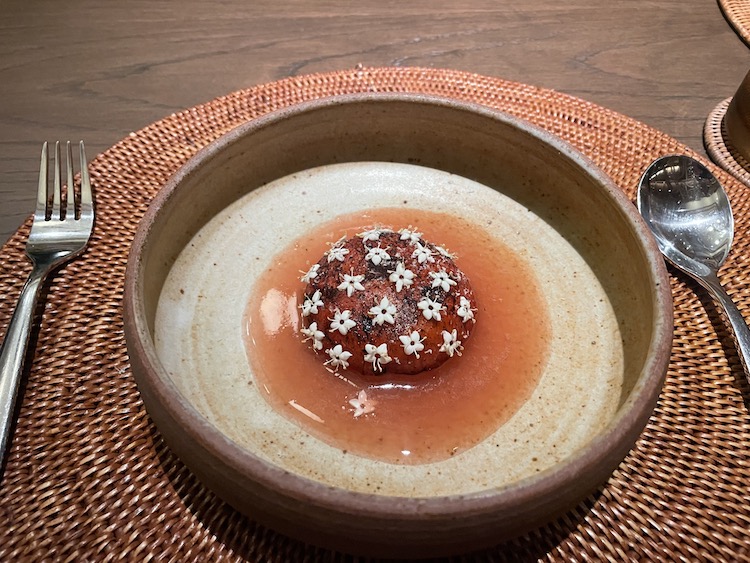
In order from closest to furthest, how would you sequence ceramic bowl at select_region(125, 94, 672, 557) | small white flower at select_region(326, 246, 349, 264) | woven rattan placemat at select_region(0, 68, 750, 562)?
ceramic bowl at select_region(125, 94, 672, 557) < woven rattan placemat at select_region(0, 68, 750, 562) < small white flower at select_region(326, 246, 349, 264)

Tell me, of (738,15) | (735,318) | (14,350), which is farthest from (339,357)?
(738,15)

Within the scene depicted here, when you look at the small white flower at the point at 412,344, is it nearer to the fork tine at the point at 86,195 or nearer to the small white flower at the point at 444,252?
the small white flower at the point at 444,252

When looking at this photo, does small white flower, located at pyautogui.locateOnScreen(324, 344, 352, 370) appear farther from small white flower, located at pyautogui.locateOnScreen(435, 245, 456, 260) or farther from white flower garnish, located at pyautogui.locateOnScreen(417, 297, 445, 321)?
small white flower, located at pyautogui.locateOnScreen(435, 245, 456, 260)

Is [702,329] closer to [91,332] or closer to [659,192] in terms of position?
[659,192]

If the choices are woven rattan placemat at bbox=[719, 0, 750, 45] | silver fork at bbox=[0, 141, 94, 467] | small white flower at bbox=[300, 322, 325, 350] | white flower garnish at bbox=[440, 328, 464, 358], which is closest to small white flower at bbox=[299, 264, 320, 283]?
small white flower at bbox=[300, 322, 325, 350]

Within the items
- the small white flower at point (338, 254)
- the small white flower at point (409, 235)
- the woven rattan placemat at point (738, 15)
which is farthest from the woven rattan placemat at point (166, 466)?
the woven rattan placemat at point (738, 15)

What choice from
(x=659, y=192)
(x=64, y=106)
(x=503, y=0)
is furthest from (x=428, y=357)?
(x=503, y=0)
